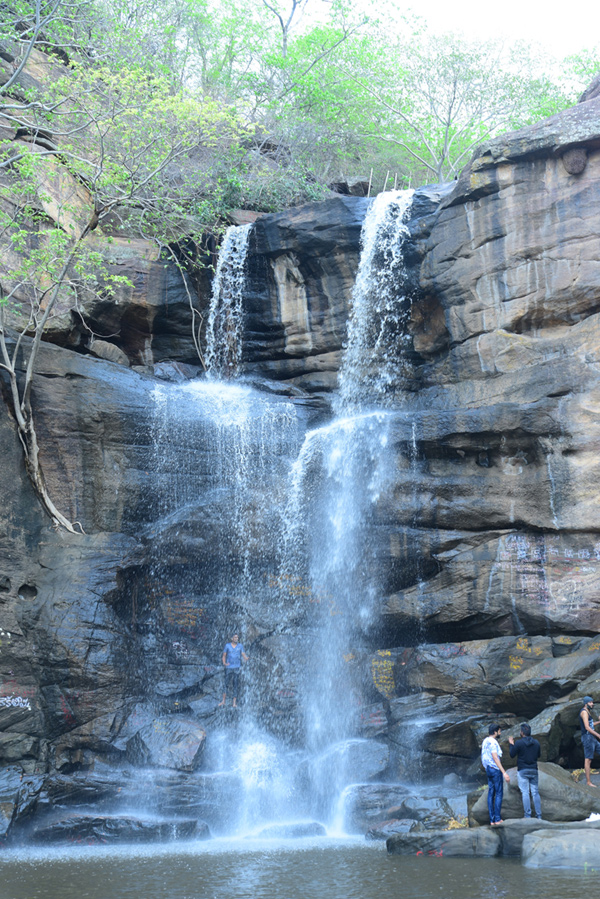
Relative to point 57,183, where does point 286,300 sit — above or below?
below

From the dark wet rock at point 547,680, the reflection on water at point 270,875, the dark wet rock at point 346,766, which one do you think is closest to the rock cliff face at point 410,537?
the dark wet rock at point 547,680

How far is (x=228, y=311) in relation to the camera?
21.7m

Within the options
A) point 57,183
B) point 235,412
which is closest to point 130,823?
point 235,412

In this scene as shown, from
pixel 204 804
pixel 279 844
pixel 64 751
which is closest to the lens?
pixel 279 844

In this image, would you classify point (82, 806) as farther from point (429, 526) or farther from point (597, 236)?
point (597, 236)

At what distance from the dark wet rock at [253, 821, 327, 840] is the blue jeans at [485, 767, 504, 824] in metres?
3.31

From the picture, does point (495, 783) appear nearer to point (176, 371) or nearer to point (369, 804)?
point (369, 804)

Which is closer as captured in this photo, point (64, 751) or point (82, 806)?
point (82, 806)

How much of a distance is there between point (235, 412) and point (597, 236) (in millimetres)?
→ 9146

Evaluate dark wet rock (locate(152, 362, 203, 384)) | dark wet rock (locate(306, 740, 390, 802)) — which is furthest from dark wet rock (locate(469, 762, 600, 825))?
dark wet rock (locate(152, 362, 203, 384))

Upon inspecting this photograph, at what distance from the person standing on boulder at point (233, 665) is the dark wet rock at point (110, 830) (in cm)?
311

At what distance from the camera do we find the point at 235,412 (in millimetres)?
18219

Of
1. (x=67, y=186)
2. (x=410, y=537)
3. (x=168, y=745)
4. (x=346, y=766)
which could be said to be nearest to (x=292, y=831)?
(x=346, y=766)

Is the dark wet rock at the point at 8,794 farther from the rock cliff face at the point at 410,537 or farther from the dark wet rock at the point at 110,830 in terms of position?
the dark wet rock at the point at 110,830
